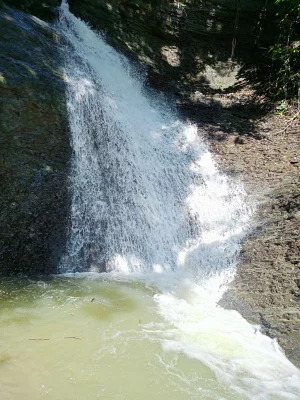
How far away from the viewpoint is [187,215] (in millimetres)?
7086

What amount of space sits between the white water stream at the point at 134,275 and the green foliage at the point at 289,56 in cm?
310

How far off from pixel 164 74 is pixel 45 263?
7621mm

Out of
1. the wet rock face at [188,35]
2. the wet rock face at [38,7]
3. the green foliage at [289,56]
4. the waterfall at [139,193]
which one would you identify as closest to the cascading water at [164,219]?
the waterfall at [139,193]

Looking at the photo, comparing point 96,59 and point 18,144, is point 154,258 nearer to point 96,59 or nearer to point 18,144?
point 18,144

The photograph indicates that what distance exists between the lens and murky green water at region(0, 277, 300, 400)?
3047mm

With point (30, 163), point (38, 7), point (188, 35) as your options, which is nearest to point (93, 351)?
point (30, 163)

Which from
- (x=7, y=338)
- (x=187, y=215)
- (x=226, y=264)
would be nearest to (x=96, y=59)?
(x=187, y=215)

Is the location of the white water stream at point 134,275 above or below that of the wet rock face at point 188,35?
A: below

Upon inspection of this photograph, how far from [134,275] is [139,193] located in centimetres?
182

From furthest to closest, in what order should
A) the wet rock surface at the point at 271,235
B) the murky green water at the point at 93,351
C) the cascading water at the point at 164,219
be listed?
1. the wet rock surface at the point at 271,235
2. the cascading water at the point at 164,219
3. the murky green water at the point at 93,351

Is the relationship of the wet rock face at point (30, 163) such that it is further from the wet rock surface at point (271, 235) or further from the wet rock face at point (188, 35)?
the wet rock face at point (188, 35)

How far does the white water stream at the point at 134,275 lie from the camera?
10.8 ft

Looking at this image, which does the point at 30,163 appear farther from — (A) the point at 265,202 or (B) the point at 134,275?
(A) the point at 265,202

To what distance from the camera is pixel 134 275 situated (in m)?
6.02
